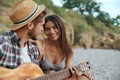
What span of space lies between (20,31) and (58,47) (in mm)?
737

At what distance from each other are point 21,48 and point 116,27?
5327 centimetres

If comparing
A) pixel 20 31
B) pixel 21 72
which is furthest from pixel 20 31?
pixel 21 72

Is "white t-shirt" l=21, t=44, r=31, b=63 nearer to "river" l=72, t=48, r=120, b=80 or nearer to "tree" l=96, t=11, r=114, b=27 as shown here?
"river" l=72, t=48, r=120, b=80

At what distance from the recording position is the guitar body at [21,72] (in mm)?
2469

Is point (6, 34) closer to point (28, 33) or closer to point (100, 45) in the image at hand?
point (28, 33)

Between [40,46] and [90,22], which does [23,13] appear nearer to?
[40,46]

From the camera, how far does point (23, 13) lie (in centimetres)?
263

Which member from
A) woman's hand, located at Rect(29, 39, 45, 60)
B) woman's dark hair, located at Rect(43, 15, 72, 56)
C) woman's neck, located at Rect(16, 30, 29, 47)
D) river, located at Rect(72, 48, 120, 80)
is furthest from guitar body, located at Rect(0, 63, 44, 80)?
river, located at Rect(72, 48, 120, 80)

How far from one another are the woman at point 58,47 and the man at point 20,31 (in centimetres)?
51

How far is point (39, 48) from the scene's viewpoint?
3.04 metres

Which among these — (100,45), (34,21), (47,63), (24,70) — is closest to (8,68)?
(24,70)

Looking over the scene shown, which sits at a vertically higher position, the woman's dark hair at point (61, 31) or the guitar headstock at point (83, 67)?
the woman's dark hair at point (61, 31)

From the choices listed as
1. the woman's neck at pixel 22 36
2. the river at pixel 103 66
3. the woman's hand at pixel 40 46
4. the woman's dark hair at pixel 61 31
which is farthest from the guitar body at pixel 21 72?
the river at pixel 103 66

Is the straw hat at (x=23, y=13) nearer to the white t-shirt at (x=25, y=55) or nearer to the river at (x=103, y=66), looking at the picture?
the white t-shirt at (x=25, y=55)
